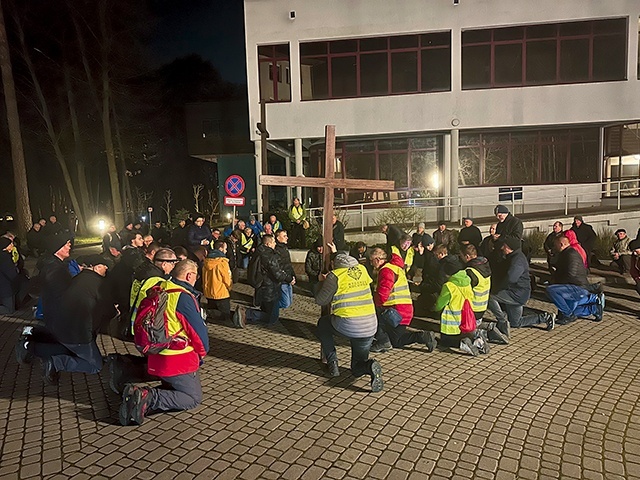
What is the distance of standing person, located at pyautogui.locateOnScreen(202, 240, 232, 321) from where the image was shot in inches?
339

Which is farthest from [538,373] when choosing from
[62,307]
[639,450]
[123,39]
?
[123,39]

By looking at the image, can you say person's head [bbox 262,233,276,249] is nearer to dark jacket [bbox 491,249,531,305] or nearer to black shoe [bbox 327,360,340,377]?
black shoe [bbox 327,360,340,377]

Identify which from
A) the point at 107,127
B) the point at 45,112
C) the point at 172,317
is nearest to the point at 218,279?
the point at 172,317

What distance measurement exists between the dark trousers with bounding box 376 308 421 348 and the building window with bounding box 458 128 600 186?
1472cm

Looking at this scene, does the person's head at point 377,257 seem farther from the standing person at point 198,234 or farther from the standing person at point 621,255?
the standing person at point 621,255

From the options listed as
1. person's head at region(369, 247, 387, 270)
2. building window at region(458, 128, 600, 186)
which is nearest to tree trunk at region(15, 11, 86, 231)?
building window at region(458, 128, 600, 186)

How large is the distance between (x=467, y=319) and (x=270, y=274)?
3269mm

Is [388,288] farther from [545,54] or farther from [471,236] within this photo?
[545,54]

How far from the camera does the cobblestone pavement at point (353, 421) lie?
4160mm

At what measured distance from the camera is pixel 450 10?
63.8 ft

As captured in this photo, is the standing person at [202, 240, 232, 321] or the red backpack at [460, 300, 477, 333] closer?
the red backpack at [460, 300, 477, 333]

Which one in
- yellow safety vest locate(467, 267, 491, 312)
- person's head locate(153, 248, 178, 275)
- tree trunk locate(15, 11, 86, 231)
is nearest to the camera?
person's head locate(153, 248, 178, 275)

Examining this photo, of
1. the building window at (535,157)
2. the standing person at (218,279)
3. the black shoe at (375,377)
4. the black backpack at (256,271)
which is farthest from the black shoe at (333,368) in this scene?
the building window at (535,157)

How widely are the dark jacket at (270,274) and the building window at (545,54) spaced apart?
→ 1444 centimetres
